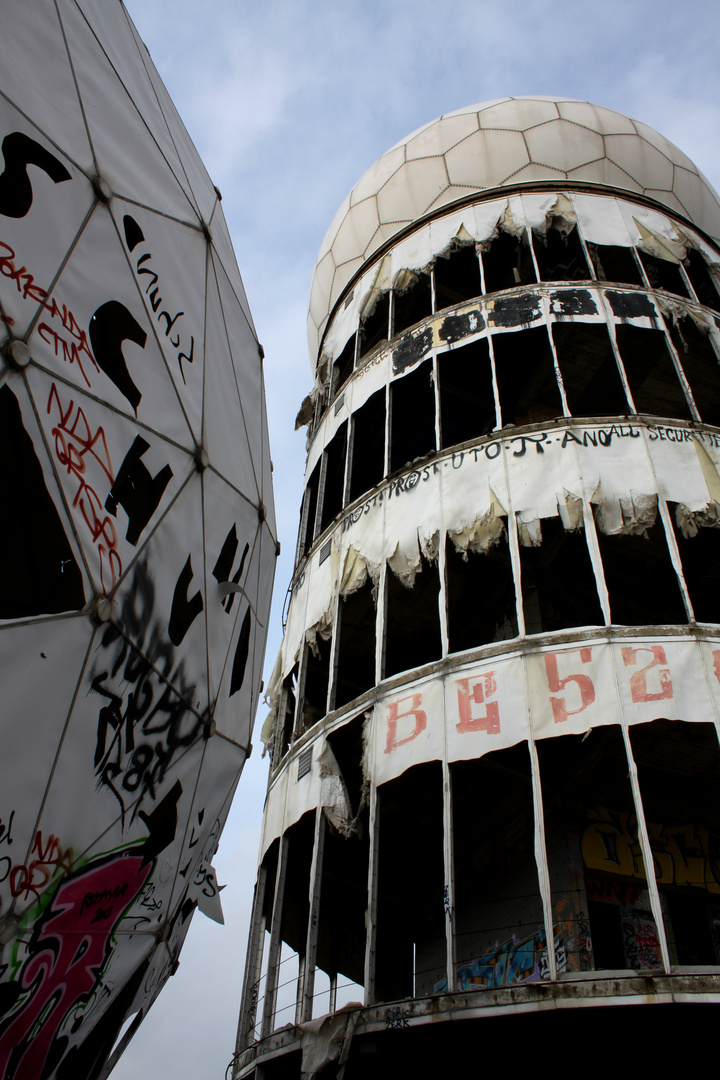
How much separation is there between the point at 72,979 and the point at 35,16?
26.5 ft

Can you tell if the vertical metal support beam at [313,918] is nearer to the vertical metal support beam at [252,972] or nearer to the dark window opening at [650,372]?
the vertical metal support beam at [252,972]

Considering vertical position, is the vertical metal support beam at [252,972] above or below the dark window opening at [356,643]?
below

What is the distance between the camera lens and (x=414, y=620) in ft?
58.9

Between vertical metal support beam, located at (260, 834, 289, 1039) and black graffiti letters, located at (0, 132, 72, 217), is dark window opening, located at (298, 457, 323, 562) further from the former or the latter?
black graffiti letters, located at (0, 132, 72, 217)

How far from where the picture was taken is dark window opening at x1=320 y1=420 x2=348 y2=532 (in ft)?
69.5

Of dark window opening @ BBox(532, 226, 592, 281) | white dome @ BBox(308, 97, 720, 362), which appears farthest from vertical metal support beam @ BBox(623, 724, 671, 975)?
white dome @ BBox(308, 97, 720, 362)

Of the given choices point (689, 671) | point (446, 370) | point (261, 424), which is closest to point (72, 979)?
point (261, 424)

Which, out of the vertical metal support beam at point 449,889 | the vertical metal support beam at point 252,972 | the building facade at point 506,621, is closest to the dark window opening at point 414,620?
the building facade at point 506,621

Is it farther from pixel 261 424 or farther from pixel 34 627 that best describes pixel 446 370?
pixel 34 627

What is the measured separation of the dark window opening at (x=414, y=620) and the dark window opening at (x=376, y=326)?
8.02 m

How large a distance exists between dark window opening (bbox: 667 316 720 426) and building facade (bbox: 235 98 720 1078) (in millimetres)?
68

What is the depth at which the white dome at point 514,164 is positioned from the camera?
21641mm

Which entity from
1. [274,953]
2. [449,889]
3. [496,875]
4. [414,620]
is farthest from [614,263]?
[274,953]

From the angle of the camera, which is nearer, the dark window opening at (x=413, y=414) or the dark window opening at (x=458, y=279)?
the dark window opening at (x=413, y=414)
